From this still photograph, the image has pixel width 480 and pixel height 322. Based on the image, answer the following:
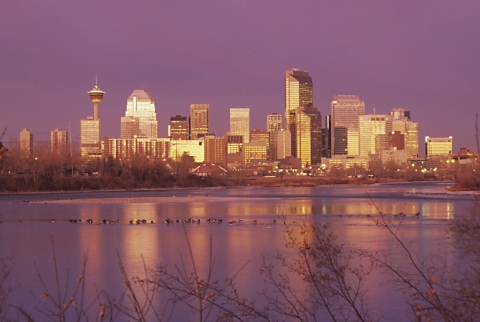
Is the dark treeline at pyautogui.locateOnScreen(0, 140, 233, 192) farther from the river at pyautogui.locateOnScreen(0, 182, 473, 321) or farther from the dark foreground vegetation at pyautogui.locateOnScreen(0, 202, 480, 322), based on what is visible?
the dark foreground vegetation at pyautogui.locateOnScreen(0, 202, 480, 322)

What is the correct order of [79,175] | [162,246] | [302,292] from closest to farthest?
[302,292]
[162,246]
[79,175]

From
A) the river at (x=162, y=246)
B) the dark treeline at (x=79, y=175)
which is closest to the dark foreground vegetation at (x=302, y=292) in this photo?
the river at (x=162, y=246)

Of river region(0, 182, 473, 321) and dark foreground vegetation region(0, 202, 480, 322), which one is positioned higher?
dark foreground vegetation region(0, 202, 480, 322)

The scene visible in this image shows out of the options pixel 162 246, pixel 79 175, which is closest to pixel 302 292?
pixel 162 246

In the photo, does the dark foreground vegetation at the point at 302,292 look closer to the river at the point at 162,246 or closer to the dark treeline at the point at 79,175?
the river at the point at 162,246

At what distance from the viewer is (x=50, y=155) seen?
94750mm

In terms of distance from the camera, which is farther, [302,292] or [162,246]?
[162,246]

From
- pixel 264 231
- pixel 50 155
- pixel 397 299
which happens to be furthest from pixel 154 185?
pixel 397 299

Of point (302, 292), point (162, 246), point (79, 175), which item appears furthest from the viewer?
point (79, 175)

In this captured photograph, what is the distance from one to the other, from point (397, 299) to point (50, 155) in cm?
8820

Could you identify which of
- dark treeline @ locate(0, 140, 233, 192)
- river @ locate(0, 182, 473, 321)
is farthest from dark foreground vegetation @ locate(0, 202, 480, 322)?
dark treeline @ locate(0, 140, 233, 192)

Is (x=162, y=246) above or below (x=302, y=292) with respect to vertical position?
below

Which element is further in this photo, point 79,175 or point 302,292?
point 79,175

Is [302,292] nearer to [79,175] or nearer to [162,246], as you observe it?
[162,246]
